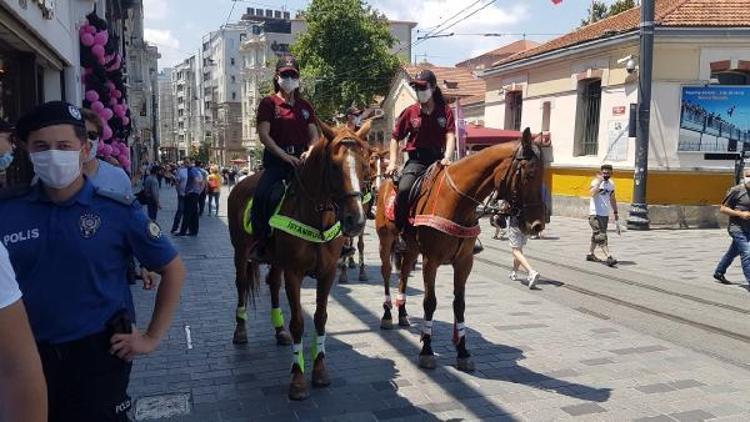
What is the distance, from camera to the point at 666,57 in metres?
17.7

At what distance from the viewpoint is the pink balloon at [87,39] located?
10625 mm

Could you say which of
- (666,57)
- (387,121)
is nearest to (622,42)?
(666,57)

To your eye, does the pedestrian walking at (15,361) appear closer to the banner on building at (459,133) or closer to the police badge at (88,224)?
the police badge at (88,224)

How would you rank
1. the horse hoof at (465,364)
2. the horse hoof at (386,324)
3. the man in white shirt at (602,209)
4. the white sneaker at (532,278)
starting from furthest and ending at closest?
1. the man in white shirt at (602,209)
2. the white sneaker at (532,278)
3. the horse hoof at (386,324)
4. the horse hoof at (465,364)

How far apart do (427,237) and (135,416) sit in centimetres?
297

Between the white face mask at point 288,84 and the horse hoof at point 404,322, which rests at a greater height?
the white face mask at point 288,84

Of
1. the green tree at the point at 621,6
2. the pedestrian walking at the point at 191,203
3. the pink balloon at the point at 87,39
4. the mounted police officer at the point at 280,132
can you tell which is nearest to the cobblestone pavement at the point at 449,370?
the mounted police officer at the point at 280,132

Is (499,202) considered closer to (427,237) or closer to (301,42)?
(427,237)

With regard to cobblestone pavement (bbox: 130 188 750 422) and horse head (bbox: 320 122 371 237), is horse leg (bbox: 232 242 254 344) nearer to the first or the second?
cobblestone pavement (bbox: 130 188 750 422)

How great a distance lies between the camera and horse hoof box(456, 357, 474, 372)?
542cm

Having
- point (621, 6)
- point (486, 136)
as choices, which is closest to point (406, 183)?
point (486, 136)

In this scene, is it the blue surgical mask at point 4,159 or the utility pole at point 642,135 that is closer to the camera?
the blue surgical mask at point 4,159

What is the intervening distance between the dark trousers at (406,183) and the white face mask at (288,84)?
158cm

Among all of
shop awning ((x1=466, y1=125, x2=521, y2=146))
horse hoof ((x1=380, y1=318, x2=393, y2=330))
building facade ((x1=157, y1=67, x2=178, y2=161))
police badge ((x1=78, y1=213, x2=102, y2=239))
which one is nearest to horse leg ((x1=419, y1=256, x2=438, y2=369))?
horse hoof ((x1=380, y1=318, x2=393, y2=330))
